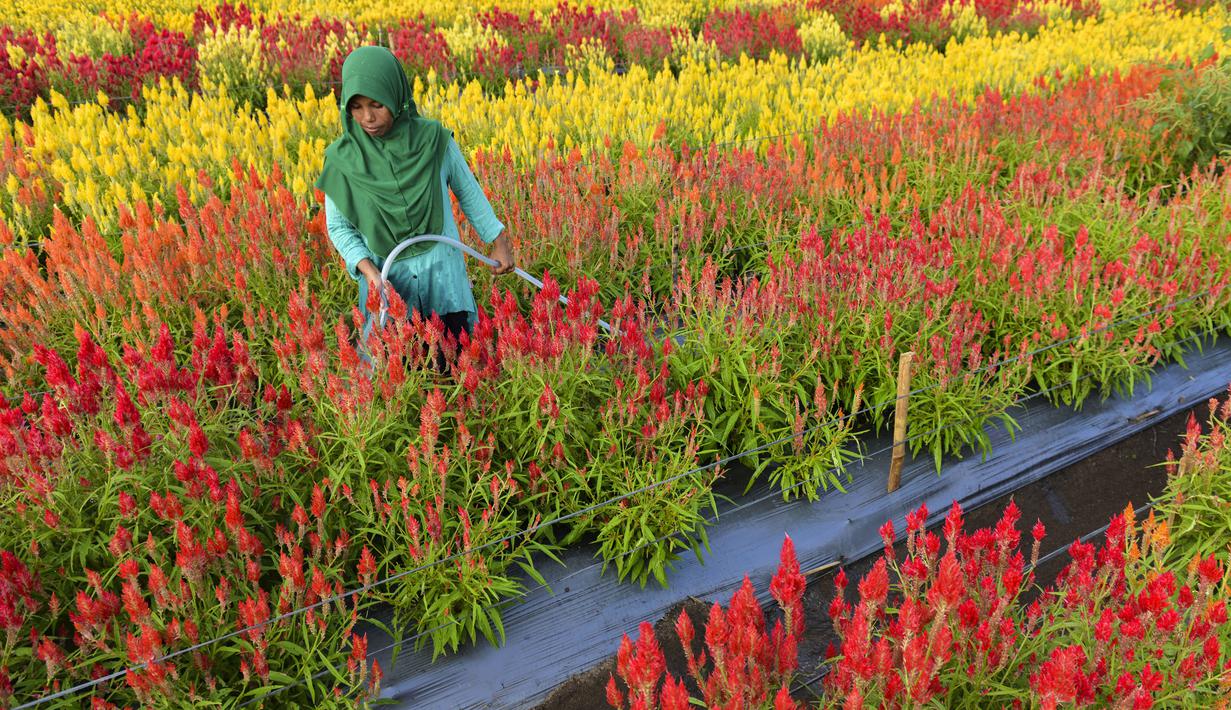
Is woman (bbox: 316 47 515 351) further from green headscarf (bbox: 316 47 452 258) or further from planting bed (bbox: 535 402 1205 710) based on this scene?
planting bed (bbox: 535 402 1205 710)

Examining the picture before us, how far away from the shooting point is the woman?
2898 millimetres

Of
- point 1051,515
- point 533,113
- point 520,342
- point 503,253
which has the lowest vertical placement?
point 1051,515

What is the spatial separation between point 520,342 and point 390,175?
86cm

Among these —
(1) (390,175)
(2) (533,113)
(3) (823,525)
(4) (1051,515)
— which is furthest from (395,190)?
(2) (533,113)

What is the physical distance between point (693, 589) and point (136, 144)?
4.88 metres

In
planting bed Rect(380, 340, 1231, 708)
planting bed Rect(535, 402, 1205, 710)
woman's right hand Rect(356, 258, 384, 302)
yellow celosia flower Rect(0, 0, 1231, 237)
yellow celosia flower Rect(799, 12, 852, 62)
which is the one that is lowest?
planting bed Rect(535, 402, 1205, 710)

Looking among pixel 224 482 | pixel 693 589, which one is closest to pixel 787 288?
pixel 693 589

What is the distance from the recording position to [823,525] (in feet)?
11.4

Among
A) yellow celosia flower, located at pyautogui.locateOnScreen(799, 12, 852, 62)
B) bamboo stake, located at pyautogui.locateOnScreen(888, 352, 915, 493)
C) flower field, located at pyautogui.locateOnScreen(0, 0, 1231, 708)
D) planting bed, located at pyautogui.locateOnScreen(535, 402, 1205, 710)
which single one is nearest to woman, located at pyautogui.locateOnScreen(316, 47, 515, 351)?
flower field, located at pyautogui.locateOnScreen(0, 0, 1231, 708)

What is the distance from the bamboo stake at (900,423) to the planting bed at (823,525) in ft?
0.29

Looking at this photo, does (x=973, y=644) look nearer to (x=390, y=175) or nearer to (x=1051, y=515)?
(x=1051, y=515)

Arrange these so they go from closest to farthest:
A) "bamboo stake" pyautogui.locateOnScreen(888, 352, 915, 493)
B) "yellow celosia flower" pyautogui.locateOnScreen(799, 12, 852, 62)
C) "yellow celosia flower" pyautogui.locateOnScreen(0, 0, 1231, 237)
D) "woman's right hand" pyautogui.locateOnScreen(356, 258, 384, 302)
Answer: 1. "woman's right hand" pyautogui.locateOnScreen(356, 258, 384, 302)
2. "bamboo stake" pyautogui.locateOnScreen(888, 352, 915, 493)
3. "yellow celosia flower" pyautogui.locateOnScreen(0, 0, 1231, 237)
4. "yellow celosia flower" pyautogui.locateOnScreen(799, 12, 852, 62)

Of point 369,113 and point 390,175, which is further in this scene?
point 390,175

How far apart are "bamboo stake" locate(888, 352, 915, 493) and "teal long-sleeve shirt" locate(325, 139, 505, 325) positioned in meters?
1.88
